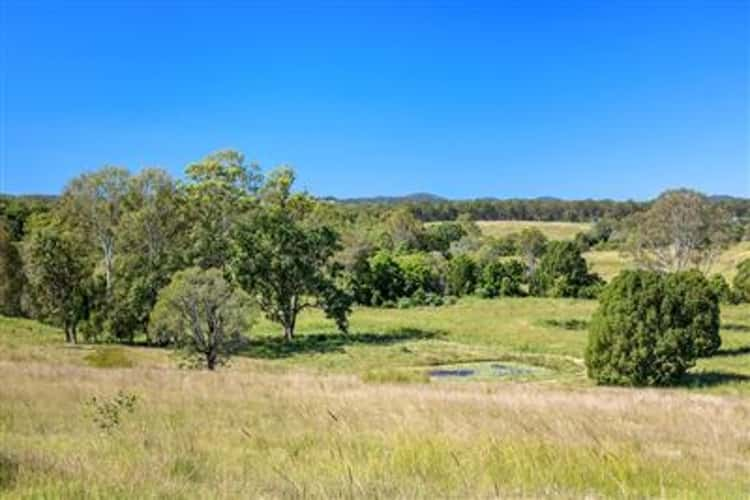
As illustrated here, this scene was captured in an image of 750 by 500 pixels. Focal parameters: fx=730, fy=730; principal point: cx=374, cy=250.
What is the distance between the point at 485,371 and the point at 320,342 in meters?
16.0

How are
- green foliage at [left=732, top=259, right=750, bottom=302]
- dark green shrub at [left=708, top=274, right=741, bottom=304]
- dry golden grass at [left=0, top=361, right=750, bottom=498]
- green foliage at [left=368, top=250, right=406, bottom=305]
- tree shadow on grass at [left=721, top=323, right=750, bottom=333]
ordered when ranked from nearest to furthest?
dry golden grass at [left=0, top=361, right=750, bottom=498]
tree shadow on grass at [left=721, top=323, right=750, bottom=333]
dark green shrub at [left=708, top=274, right=741, bottom=304]
green foliage at [left=732, top=259, right=750, bottom=302]
green foliage at [left=368, top=250, right=406, bottom=305]

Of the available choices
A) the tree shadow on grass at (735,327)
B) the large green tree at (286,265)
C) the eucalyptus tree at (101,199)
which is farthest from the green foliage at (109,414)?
the eucalyptus tree at (101,199)

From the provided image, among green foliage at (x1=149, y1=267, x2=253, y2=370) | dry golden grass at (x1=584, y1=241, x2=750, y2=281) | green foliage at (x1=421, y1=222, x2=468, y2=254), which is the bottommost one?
green foliage at (x1=149, y1=267, x2=253, y2=370)

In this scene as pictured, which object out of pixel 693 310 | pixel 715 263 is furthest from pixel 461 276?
pixel 693 310

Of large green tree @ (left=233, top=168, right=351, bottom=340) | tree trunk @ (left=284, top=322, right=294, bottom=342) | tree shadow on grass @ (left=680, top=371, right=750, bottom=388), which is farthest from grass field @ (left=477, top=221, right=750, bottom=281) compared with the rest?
tree shadow on grass @ (left=680, top=371, right=750, bottom=388)

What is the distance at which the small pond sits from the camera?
35131mm

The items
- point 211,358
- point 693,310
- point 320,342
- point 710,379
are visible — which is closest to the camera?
point 710,379

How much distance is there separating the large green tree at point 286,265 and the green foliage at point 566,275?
34628mm

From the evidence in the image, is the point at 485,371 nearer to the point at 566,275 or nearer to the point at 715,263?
the point at 566,275

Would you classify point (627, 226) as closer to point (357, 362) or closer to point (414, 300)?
point (414, 300)

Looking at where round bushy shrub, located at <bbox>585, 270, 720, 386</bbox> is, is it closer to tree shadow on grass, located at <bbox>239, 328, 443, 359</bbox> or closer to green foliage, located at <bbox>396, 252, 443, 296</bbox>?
tree shadow on grass, located at <bbox>239, 328, 443, 359</bbox>

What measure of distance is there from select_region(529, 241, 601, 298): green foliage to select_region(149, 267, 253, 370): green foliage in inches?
2192

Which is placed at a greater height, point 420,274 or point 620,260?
point 620,260

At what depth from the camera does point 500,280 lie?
285ft
